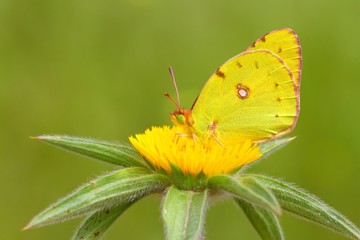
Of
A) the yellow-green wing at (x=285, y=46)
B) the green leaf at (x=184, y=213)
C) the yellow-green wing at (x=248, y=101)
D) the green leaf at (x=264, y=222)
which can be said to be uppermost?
the yellow-green wing at (x=285, y=46)

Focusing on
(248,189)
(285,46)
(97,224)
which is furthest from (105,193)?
(285,46)

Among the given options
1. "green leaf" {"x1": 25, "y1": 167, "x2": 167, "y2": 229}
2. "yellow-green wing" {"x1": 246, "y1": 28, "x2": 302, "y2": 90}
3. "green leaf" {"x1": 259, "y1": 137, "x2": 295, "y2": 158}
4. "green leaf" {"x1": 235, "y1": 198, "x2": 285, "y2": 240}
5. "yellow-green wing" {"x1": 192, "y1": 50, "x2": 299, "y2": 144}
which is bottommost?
"green leaf" {"x1": 235, "y1": 198, "x2": 285, "y2": 240}

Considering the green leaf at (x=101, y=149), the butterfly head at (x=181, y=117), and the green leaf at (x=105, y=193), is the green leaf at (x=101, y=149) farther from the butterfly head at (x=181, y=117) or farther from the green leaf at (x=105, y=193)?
the butterfly head at (x=181, y=117)

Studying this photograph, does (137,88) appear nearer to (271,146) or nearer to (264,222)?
(271,146)

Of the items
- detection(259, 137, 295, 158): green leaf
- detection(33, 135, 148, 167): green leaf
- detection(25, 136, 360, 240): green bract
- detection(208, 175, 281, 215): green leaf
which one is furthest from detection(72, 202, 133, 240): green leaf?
detection(259, 137, 295, 158): green leaf

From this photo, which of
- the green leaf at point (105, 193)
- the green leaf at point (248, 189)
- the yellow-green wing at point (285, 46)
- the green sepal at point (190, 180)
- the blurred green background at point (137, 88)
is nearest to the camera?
the green leaf at point (248, 189)

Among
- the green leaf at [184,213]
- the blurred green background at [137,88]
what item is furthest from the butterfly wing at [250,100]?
the blurred green background at [137,88]

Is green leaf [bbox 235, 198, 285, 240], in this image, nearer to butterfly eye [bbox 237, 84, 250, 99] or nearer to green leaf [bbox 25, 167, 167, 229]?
green leaf [bbox 25, 167, 167, 229]

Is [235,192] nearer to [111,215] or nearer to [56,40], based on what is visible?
[111,215]
